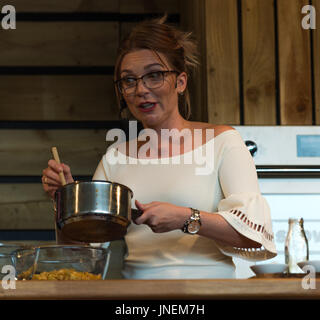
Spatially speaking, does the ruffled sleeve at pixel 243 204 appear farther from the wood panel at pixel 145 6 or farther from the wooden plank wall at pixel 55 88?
the wood panel at pixel 145 6

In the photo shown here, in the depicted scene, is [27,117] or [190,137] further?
[27,117]

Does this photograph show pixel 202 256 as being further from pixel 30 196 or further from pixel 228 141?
pixel 30 196

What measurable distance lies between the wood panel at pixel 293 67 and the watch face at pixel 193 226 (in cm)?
157

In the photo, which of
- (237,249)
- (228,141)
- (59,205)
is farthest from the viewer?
(228,141)

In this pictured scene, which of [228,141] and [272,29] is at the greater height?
[272,29]

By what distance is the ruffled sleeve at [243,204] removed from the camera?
1834 mm

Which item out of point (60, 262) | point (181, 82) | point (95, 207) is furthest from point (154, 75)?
point (60, 262)

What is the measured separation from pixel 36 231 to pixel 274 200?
165cm

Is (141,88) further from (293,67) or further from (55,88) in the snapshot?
(55,88)

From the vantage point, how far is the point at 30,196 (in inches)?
161

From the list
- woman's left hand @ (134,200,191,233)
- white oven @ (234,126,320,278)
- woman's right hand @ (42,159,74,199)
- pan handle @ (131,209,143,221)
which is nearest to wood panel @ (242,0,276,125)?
white oven @ (234,126,320,278)

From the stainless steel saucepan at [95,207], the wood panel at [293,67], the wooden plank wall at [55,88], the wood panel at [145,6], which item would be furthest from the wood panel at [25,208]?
the stainless steel saucepan at [95,207]

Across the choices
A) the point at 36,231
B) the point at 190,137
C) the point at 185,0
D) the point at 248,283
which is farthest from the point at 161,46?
the point at 36,231

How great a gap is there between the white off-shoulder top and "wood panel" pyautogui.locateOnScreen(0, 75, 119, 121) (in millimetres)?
2022
